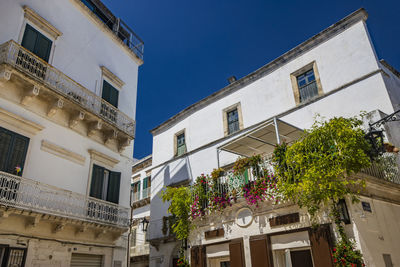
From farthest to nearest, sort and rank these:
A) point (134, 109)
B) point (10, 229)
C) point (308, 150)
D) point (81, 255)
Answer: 1. point (134, 109)
2. point (81, 255)
3. point (10, 229)
4. point (308, 150)

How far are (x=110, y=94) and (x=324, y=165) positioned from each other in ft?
35.6

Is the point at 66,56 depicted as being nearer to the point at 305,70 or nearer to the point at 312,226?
the point at 305,70

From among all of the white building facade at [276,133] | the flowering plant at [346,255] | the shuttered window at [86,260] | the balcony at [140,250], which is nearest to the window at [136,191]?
the balcony at [140,250]

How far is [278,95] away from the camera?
14.9 m

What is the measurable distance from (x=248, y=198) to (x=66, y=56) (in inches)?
384

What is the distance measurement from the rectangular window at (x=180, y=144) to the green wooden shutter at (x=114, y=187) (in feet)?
18.4

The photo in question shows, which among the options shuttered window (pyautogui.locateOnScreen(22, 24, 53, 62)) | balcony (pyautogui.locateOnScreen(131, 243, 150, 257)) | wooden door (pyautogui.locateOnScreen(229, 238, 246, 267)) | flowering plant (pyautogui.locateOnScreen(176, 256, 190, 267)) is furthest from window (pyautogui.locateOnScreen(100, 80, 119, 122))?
balcony (pyautogui.locateOnScreen(131, 243, 150, 257))

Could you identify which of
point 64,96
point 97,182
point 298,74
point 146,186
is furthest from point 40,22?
point 146,186

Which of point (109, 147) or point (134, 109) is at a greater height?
point (134, 109)

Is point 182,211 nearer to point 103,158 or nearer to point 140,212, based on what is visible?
point 103,158

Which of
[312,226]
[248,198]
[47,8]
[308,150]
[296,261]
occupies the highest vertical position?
[47,8]

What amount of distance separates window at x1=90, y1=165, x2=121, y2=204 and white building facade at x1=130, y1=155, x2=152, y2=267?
24.5 feet

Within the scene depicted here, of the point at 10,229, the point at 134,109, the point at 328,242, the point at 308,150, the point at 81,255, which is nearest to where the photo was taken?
the point at 328,242

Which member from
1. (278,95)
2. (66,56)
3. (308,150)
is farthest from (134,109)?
(308,150)
